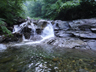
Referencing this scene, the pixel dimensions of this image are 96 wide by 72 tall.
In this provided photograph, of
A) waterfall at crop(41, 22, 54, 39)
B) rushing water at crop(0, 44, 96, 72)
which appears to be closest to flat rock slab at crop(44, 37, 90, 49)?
rushing water at crop(0, 44, 96, 72)

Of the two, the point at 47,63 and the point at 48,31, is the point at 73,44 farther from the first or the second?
the point at 48,31

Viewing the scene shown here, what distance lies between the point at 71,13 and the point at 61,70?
9760 mm

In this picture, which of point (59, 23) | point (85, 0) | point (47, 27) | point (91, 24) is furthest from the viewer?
point (47, 27)

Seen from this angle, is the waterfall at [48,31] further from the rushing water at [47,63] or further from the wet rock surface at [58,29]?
the rushing water at [47,63]

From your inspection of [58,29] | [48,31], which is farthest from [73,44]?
[48,31]

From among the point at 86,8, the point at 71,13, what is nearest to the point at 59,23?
the point at 71,13

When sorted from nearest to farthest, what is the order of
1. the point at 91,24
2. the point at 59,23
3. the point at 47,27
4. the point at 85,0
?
the point at 91,24
the point at 85,0
the point at 59,23
the point at 47,27

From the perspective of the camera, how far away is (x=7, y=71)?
5.96ft

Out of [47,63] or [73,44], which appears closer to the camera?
[47,63]

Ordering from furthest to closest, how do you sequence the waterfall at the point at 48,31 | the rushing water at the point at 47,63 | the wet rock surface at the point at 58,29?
1. the waterfall at the point at 48,31
2. the wet rock surface at the point at 58,29
3. the rushing water at the point at 47,63

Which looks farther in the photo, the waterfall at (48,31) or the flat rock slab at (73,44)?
the waterfall at (48,31)

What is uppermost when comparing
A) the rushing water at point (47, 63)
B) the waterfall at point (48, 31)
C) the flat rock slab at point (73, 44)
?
the waterfall at point (48, 31)

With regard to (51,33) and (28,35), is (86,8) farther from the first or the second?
(28,35)

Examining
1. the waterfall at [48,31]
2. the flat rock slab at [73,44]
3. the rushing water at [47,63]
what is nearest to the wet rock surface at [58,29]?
the waterfall at [48,31]
